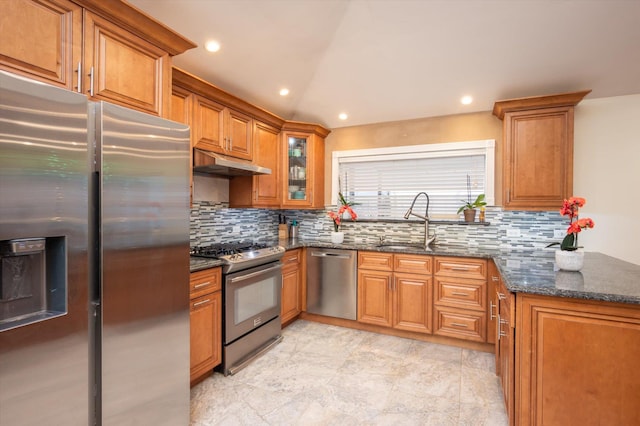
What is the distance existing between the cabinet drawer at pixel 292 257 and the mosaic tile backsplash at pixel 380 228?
59 centimetres

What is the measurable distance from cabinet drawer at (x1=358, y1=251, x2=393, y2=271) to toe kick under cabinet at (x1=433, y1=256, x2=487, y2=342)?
454 mm

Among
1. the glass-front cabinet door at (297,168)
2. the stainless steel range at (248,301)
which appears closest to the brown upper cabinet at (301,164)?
the glass-front cabinet door at (297,168)

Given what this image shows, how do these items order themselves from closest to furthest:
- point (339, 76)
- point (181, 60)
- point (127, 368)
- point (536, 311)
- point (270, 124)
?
point (127, 368)
point (536, 311)
point (181, 60)
point (339, 76)
point (270, 124)

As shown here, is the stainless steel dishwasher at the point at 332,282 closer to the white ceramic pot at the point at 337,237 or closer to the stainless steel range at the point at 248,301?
the white ceramic pot at the point at 337,237

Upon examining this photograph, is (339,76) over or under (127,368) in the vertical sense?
over

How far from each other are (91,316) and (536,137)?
3554mm

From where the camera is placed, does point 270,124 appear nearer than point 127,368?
No

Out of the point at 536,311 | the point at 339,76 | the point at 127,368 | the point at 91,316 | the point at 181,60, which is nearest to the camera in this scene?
the point at 91,316

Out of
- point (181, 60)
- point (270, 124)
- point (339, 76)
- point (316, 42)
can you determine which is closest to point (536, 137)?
point (339, 76)

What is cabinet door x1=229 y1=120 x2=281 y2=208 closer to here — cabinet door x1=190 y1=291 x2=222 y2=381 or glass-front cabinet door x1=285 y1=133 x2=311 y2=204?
glass-front cabinet door x1=285 y1=133 x2=311 y2=204

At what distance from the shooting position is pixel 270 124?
3.54 m

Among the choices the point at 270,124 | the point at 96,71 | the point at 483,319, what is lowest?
the point at 483,319

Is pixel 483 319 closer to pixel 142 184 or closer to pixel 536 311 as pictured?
pixel 536 311

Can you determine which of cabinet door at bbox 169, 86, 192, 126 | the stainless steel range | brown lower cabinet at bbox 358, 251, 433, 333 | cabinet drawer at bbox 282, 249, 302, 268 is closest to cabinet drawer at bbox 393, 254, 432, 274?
brown lower cabinet at bbox 358, 251, 433, 333
